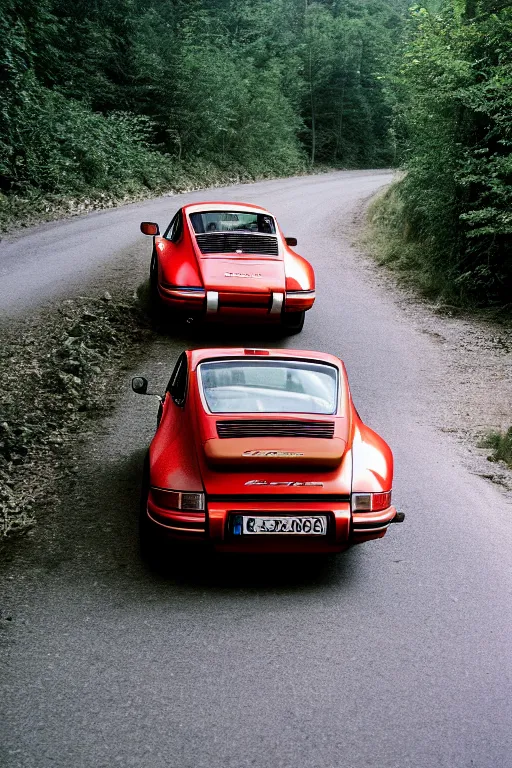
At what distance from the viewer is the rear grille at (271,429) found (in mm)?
5426

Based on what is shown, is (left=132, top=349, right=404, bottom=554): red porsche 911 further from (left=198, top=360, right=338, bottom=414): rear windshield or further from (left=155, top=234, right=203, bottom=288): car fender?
(left=155, top=234, right=203, bottom=288): car fender

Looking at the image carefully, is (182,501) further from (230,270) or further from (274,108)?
(274,108)

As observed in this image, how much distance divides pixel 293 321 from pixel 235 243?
4.34 feet

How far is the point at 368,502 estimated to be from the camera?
534cm

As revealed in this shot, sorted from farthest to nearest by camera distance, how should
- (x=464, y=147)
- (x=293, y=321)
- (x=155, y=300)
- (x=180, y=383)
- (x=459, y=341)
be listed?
1. (x=464, y=147)
2. (x=459, y=341)
3. (x=155, y=300)
4. (x=293, y=321)
5. (x=180, y=383)

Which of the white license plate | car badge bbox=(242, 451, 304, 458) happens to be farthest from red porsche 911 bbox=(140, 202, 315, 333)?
the white license plate

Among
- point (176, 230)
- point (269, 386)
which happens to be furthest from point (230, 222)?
point (269, 386)

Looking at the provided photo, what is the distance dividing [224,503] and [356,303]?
9536mm

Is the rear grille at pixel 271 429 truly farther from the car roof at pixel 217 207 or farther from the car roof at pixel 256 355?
the car roof at pixel 217 207

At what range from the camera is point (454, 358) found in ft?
38.7

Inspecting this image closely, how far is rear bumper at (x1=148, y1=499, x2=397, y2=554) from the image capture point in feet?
16.9

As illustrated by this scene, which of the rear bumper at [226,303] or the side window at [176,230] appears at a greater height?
the side window at [176,230]

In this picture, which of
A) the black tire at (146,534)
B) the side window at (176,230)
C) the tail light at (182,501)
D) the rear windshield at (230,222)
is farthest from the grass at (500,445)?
the side window at (176,230)

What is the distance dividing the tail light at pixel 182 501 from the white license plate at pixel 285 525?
0.29 metres
